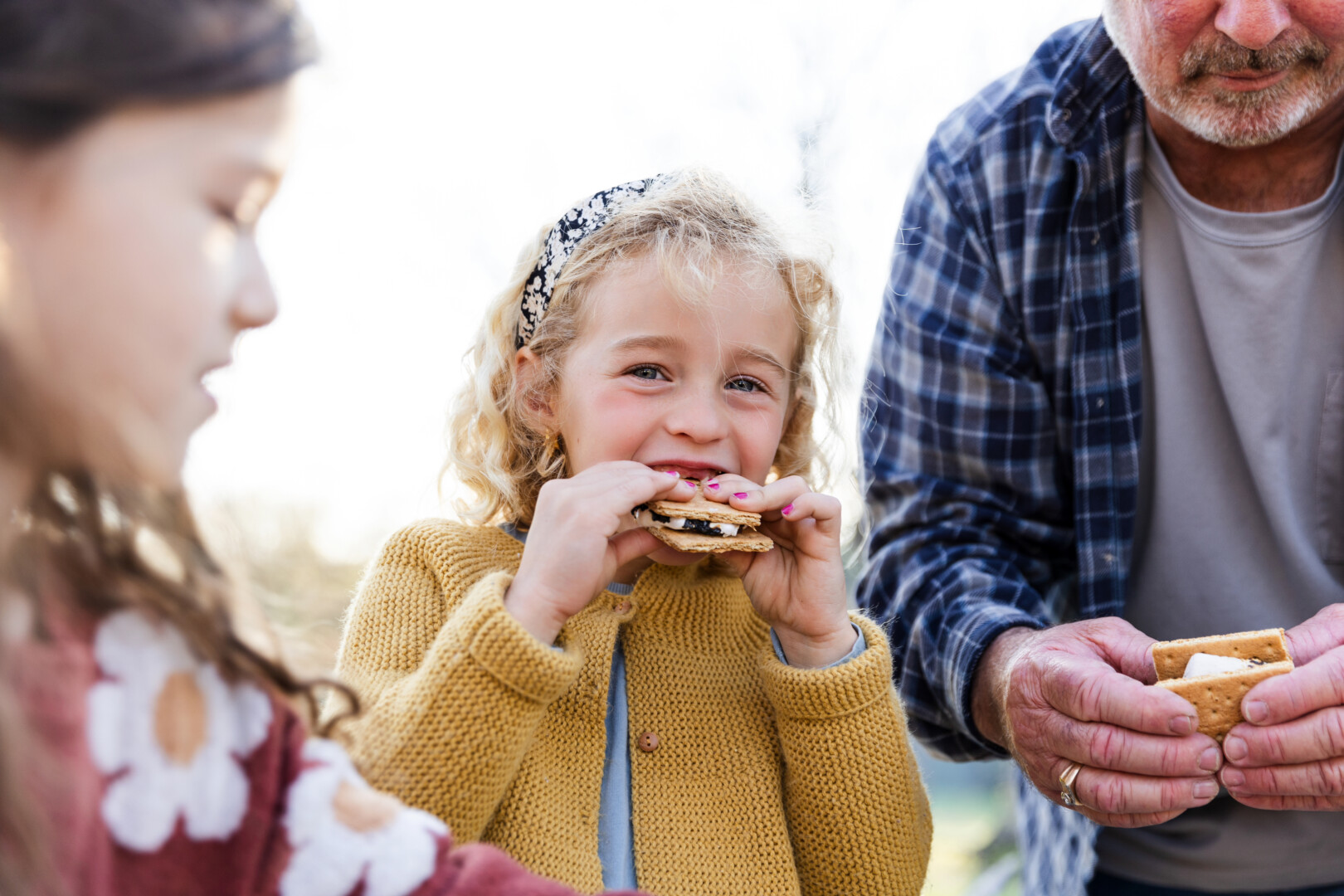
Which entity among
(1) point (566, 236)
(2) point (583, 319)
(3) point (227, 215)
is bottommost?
(2) point (583, 319)

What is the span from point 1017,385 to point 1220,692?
3.31 feet

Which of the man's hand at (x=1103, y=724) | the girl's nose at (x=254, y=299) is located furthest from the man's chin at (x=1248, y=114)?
the girl's nose at (x=254, y=299)

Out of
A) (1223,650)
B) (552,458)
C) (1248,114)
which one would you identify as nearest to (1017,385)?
(1248,114)

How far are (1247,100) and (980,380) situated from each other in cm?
87

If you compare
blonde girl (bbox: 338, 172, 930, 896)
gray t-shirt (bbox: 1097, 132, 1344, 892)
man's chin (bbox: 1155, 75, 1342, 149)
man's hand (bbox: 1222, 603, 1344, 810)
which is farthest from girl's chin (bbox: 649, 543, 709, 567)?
man's chin (bbox: 1155, 75, 1342, 149)

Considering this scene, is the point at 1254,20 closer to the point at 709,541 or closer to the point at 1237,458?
the point at 1237,458

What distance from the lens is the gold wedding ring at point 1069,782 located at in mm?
2184

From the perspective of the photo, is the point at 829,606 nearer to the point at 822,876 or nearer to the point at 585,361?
the point at 822,876

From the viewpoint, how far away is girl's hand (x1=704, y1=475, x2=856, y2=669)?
2092 millimetres

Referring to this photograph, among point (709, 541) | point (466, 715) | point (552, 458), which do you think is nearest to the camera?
point (466, 715)

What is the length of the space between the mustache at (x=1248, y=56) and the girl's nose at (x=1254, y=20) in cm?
2

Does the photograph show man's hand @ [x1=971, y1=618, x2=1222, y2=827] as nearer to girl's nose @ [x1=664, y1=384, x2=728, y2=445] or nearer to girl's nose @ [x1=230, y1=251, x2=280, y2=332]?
girl's nose @ [x1=664, y1=384, x2=728, y2=445]

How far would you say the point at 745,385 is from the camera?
221 centimetres

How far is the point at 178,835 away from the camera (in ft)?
3.63
